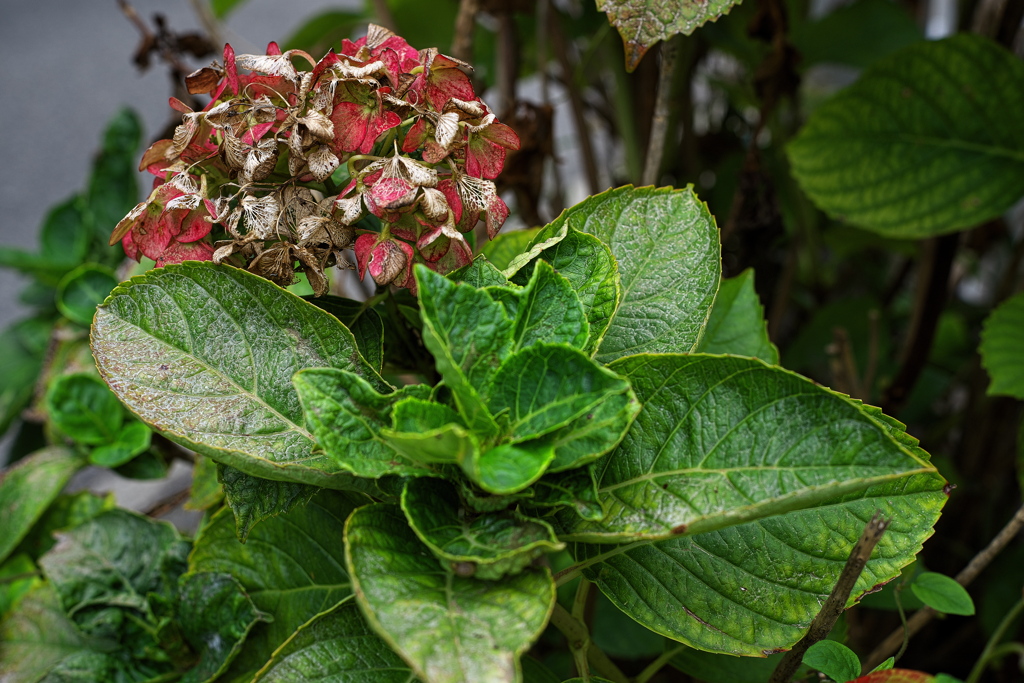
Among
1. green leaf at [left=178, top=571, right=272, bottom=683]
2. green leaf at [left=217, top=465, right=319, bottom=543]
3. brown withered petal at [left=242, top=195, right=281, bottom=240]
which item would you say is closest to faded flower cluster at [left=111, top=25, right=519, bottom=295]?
brown withered petal at [left=242, top=195, right=281, bottom=240]

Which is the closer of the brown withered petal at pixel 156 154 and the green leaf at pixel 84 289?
the brown withered petal at pixel 156 154

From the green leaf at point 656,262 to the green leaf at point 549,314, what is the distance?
0.06m

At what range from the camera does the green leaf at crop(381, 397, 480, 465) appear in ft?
0.99

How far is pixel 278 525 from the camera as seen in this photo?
49 cm

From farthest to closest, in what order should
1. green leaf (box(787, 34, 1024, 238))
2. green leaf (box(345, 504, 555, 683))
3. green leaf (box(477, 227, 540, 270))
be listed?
green leaf (box(787, 34, 1024, 238)), green leaf (box(477, 227, 540, 270)), green leaf (box(345, 504, 555, 683))

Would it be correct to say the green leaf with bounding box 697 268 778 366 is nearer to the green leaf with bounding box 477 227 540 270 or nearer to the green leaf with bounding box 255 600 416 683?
the green leaf with bounding box 477 227 540 270

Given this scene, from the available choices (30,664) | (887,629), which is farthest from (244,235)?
(887,629)

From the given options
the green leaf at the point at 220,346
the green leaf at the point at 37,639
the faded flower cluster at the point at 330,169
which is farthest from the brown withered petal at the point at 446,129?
the green leaf at the point at 37,639

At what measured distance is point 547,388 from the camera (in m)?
0.35

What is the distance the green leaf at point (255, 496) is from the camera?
1.28ft

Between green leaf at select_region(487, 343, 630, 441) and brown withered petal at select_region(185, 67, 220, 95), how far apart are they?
235 millimetres

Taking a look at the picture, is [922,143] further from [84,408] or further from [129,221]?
[84,408]

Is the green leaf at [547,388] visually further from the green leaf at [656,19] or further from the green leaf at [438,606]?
the green leaf at [656,19]

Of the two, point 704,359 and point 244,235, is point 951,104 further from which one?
point 244,235
